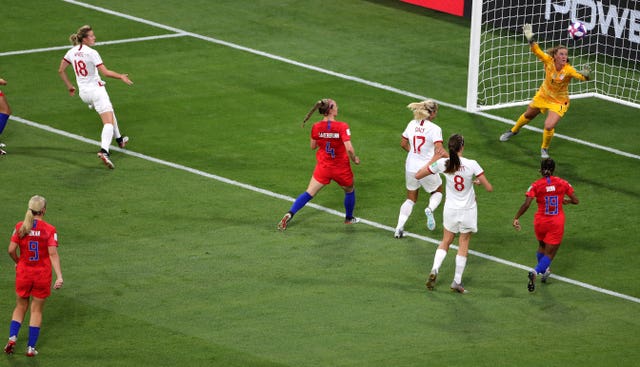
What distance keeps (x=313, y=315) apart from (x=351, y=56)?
12.0 metres

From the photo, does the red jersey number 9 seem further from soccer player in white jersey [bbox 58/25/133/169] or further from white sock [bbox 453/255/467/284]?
soccer player in white jersey [bbox 58/25/133/169]

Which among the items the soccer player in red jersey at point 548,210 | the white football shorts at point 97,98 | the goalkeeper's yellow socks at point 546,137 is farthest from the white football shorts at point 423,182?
the white football shorts at point 97,98

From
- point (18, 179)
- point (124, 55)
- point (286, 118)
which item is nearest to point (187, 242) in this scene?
point (18, 179)

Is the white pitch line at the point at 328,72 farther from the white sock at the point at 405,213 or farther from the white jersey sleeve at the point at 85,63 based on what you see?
the white jersey sleeve at the point at 85,63

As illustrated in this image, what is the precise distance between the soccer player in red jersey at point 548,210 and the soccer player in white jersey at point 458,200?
0.62 meters

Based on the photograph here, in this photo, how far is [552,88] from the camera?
69.0ft

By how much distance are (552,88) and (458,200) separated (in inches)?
241

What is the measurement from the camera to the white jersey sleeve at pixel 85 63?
19828mm

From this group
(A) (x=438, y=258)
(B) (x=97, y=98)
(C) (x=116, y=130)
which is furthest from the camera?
(C) (x=116, y=130)

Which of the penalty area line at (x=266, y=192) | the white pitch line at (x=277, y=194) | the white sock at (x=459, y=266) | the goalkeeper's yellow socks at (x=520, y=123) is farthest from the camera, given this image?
the goalkeeper's yellow socks at (x=520, y=123)

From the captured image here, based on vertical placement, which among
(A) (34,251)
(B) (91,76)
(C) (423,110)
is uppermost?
(C) (423,110)

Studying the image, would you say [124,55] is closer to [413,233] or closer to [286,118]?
[286,118]

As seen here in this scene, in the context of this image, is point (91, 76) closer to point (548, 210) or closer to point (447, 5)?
point (548, 210)

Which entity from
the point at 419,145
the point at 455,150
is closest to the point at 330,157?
the point at 419,145
